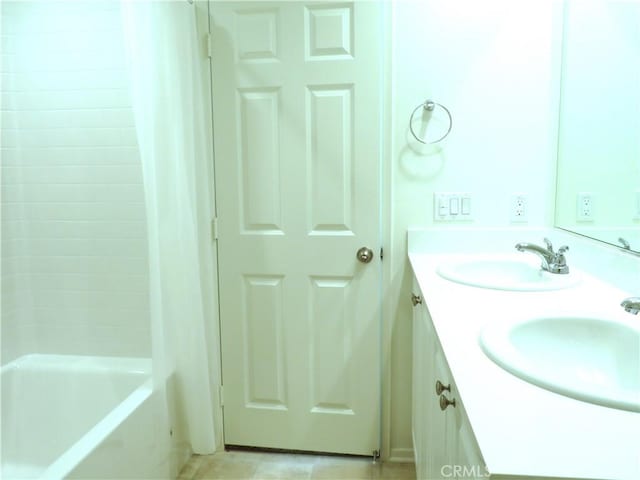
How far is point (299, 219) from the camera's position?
189 centimetres

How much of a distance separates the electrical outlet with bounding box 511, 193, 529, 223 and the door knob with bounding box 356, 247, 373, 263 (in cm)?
62

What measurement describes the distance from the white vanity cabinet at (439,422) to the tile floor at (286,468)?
439 millimetres

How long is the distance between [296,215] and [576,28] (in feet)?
4.28

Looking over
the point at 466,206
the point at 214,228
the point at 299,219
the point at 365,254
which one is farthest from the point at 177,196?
the point at 466,206

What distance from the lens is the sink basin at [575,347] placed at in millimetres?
808

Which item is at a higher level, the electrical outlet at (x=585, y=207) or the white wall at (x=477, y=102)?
the white wall at (x=477, y=102)

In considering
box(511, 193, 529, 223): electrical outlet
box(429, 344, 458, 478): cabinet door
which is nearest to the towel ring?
box(511, 193, 529, 223): electrical outlet

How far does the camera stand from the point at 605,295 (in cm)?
117

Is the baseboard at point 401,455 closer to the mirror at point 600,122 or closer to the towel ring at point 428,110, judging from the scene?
the mirror at point 600,122

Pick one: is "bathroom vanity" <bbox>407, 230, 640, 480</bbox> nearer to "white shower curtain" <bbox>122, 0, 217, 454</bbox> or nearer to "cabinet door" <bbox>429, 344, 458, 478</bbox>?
"cabinet door" <bbox>429, 344, 458, 478</bbox>

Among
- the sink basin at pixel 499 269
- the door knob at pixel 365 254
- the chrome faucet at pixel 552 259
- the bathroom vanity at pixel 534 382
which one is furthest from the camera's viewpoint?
the door knob at pixel 365 254

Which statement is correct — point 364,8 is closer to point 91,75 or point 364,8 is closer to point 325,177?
point 325,177

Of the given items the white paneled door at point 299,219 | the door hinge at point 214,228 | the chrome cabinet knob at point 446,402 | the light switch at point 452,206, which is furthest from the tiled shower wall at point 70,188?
the chrome cabinet knob at point 446,402

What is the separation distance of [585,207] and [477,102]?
0.60 meters
